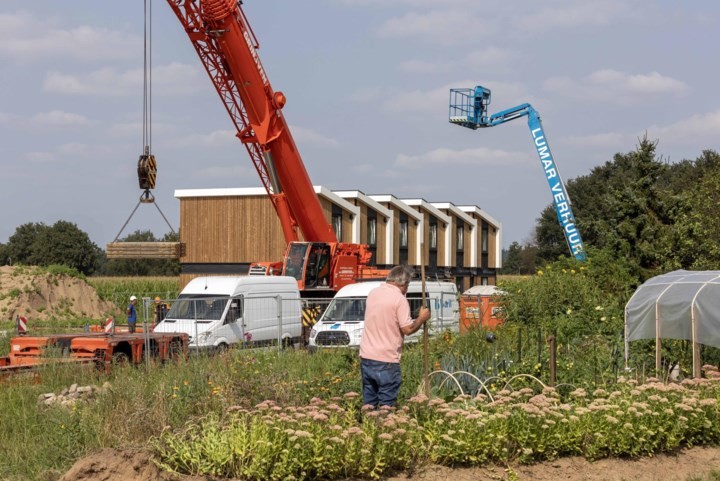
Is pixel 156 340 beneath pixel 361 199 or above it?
beneath

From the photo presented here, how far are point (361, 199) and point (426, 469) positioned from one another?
41.9 meters

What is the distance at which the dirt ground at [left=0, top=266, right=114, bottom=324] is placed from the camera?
45906 mm

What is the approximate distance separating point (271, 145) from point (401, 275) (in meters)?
18.0

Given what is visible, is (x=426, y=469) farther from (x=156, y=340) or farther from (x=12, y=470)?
(x=156, y=340)

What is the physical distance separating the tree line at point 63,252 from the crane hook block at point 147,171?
77.9m

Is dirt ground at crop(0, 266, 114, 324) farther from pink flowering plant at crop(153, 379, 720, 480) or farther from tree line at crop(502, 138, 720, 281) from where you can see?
pink flowering plant at crop(153, 379, 720, 480)

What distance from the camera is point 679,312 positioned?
13.5 metres

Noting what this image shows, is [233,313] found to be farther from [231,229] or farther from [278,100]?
[231,229]

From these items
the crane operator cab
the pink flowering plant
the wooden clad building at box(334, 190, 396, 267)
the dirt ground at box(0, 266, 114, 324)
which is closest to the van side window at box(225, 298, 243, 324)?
the crane operator cab

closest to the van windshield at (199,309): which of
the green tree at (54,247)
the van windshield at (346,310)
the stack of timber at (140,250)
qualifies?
the van windshield at (346,310)

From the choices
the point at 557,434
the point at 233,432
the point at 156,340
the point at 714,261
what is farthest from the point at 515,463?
the point at 714,261

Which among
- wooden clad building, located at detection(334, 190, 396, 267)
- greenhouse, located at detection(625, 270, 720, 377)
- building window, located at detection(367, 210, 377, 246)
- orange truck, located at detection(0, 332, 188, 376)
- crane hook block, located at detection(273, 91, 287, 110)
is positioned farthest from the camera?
building window, located at detection(367, 210, 377, 246)

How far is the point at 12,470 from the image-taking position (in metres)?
9.12

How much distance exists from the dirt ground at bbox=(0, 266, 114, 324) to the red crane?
2094 cm
